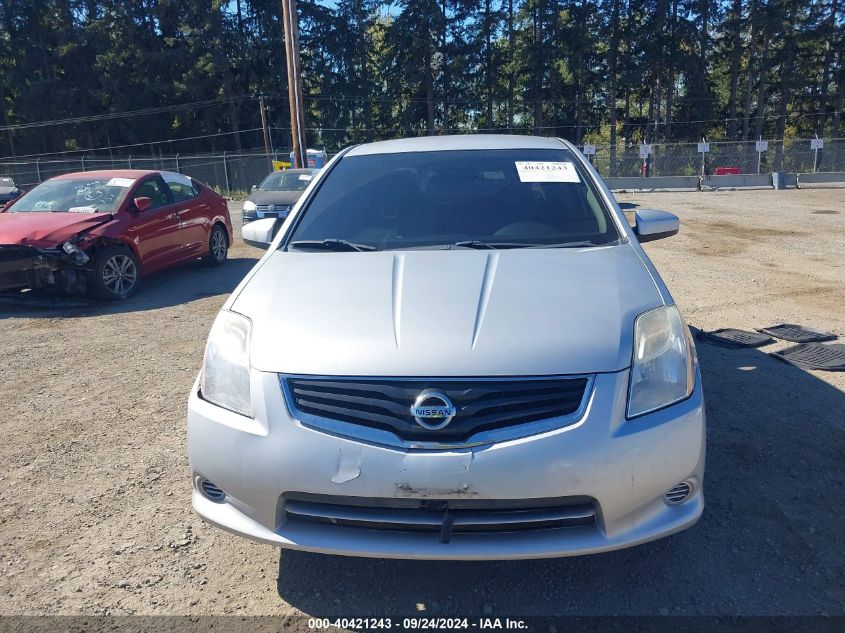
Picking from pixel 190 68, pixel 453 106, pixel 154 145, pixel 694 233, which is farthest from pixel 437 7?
pixel 694 233

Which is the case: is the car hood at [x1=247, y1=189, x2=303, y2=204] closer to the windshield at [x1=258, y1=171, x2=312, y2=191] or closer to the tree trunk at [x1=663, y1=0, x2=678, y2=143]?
the windshield at [x1=258, y1=171, x2=312, y2=191]

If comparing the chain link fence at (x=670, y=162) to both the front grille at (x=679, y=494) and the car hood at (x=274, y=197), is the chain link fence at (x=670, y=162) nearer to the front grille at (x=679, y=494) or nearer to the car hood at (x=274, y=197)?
the car hood at (x=274, y=197)

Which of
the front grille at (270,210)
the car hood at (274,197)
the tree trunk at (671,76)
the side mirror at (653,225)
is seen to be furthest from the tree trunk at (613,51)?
the side mirror at (653,225)

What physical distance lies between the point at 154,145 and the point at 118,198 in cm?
4440

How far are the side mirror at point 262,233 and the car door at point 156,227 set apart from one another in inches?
177

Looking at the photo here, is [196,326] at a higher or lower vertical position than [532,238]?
lower

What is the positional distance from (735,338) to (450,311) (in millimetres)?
3947

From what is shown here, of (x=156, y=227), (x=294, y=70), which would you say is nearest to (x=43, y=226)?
(x=156, y=227)

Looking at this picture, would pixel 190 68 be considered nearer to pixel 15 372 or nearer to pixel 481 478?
pixel 15 372

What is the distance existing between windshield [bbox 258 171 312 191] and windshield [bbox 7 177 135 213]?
6327 mm

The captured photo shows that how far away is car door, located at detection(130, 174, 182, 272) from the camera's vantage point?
7824 millimetres

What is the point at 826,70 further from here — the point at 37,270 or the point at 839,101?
the point at 37,270

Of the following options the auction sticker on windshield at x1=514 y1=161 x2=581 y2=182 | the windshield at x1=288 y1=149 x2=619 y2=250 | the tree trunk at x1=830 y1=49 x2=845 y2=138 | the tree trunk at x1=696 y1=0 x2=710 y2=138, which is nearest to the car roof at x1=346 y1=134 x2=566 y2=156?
the windshield at x1=288 y1=149 x2=619 y2=250

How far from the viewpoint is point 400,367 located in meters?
2.10
